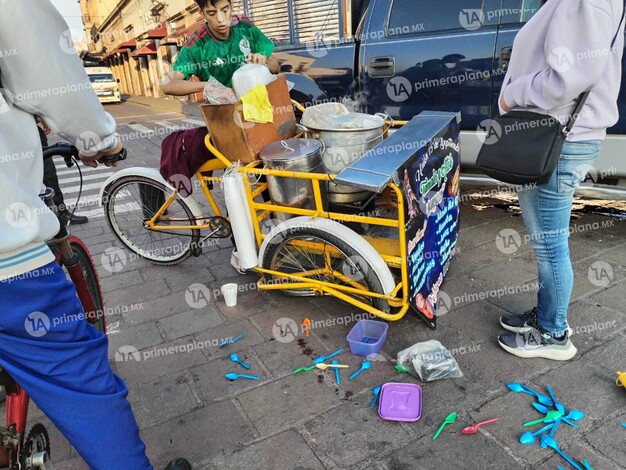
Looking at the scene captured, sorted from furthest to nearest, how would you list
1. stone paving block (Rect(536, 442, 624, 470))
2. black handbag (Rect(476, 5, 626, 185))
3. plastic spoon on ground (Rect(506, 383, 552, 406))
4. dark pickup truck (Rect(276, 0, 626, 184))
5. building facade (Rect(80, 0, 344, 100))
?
building facade (Rect(80, 0, 344, 100)) → dark pickup truck (Rect(276, 0, 626, 184)) → plastic spoon on ground (Rect(506, 383, 552, 406)) → black handbag (Rect(476, 5, 626, 185)) → stone paving block (Rect(536, 442, 624, 470))

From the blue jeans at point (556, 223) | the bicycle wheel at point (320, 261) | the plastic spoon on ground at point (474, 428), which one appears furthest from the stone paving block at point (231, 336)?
the blue jeans at point (556, 223)

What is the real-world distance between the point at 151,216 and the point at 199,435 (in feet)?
7.15

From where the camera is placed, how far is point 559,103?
201cm

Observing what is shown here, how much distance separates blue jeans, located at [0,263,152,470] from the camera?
133 cm

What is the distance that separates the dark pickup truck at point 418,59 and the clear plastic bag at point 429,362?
7.08 ft

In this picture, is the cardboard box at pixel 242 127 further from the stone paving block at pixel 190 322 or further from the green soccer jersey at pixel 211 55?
the stone paving block at pixel 190 322

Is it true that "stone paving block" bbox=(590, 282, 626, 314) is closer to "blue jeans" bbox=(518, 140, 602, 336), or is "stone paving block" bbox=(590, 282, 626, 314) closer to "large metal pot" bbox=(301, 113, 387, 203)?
"blue jeans" bbox=(518, 140, 602, 336)

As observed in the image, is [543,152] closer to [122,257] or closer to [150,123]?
[122,257]

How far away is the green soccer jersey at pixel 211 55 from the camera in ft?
10.8

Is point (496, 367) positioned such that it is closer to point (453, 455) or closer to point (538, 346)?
point (538, 346)

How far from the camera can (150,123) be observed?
15062 mm

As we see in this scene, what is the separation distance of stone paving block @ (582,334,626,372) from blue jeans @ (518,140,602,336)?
0.22 m

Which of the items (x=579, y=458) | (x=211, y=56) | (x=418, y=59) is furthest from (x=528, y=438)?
(x=418, y=59)

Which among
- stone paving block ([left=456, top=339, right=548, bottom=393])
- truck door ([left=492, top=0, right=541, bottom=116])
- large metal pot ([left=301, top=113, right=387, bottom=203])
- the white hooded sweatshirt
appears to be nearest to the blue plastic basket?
stone paving block ([left=456, top=339, right=548, bottom=393])
